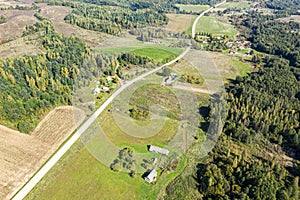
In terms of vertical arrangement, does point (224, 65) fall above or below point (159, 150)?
above

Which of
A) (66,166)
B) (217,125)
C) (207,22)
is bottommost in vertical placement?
(66,166)

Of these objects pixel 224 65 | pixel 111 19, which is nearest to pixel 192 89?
pixel 224 65

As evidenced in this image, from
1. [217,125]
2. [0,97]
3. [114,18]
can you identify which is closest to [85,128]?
[0,97]

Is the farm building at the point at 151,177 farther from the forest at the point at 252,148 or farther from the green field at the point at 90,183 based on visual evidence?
the forest at the point at 252,148

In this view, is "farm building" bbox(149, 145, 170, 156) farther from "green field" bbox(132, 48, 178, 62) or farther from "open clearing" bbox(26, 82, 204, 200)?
"green field" bbox(132, 48, 178, 62)

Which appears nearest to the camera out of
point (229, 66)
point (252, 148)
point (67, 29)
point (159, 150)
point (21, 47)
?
point (159, 150)

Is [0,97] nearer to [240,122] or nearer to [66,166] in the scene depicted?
[66,166]

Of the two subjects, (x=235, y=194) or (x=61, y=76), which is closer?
(x=235, y=194)

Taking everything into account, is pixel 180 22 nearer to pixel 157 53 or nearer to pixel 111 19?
pixel 111 19
